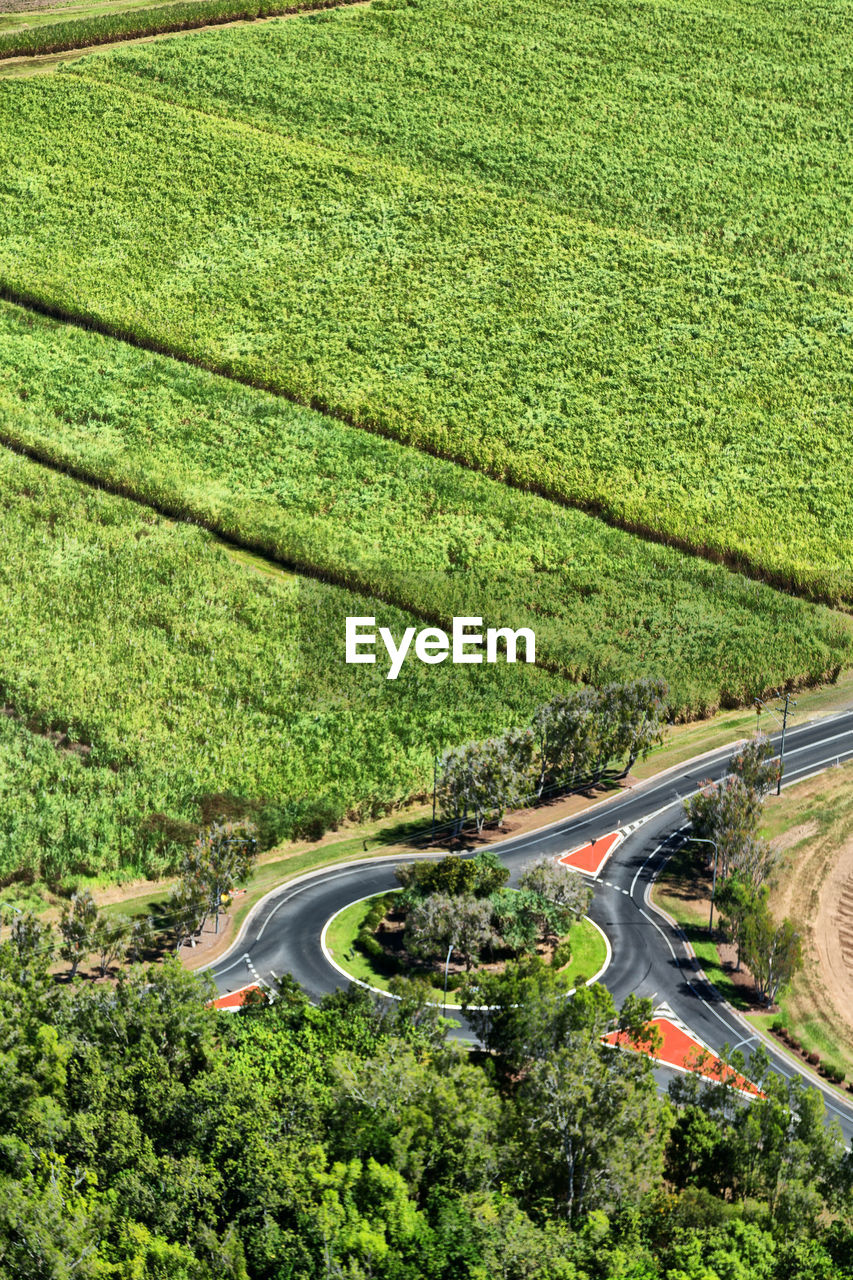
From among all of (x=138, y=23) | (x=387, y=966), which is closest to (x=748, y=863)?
(x=387, y=966)

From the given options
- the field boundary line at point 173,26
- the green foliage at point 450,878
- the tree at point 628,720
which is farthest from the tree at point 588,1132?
the field boundary line at point 173,26

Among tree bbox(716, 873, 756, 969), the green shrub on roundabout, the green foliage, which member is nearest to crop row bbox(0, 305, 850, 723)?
the green foliage

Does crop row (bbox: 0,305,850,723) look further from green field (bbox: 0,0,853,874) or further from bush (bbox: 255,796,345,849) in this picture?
bush (bbox: 255,796,345,849)

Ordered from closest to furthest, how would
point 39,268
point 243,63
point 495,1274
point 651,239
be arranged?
point 495,1274
point 39,268
point 651,239
point 243,63

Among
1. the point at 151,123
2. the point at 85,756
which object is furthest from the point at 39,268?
the point at 85,756

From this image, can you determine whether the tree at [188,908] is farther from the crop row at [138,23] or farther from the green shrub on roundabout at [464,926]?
the crop row at [138,23]

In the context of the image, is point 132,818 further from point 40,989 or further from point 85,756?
point 40,989

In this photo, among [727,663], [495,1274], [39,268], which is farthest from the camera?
[39,268]
